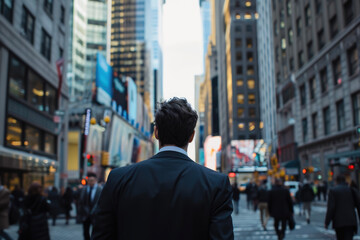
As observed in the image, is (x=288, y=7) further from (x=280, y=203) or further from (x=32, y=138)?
(x=280, y=203)

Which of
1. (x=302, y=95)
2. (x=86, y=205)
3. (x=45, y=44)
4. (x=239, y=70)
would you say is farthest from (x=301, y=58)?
(x=239, y=70)

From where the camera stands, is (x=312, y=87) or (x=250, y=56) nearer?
(x=312, y=87)

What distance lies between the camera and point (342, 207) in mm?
8422

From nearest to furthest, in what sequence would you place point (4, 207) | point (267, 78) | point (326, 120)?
point (4, 207)
point (326, 120)
point (267, 78)

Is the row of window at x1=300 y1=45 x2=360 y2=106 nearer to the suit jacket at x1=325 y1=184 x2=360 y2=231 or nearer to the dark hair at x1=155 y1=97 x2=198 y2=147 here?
the suit jacket at x1=325 y1=184 x2=360 y2=231

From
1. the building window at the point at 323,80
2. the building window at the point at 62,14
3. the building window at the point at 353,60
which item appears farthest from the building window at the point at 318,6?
the building window at the point at 62,14

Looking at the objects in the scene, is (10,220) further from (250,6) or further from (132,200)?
(250,6)

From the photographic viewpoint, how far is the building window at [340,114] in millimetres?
32059

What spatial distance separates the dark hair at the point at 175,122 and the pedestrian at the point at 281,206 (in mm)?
9242

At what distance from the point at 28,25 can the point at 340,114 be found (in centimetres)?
2465

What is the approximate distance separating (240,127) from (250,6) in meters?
33.0

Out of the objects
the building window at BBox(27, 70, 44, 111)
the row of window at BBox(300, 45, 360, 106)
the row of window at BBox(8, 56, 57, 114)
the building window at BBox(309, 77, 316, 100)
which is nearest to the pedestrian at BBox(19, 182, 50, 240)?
the row of window at BBox(8, 56, 57, 114)

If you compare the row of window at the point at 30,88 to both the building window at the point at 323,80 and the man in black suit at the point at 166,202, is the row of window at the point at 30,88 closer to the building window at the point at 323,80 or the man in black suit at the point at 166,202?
the building window at the point at 323,80

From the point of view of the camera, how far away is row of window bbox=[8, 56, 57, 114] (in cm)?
2591
